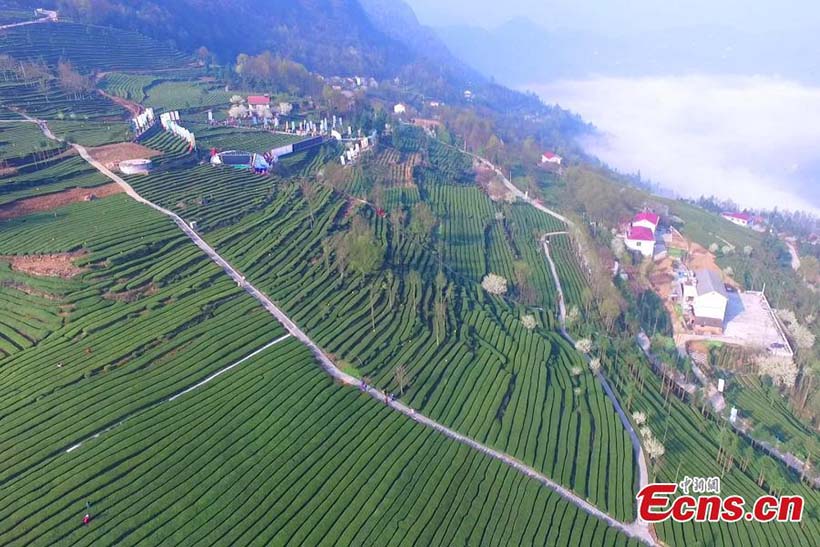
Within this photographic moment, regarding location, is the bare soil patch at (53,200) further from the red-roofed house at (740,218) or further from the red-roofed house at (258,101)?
the red-roofed house at (740,218)

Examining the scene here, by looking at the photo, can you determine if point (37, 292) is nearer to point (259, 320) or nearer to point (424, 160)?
point (259, 320)

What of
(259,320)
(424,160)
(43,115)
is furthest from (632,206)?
(43,115)

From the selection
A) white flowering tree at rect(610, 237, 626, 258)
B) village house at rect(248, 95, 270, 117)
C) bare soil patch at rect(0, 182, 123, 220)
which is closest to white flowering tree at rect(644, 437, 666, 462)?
white flowering tree at rect(610, 237, 626, 258)

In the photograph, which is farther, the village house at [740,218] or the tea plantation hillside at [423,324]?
the village house at [740,218]

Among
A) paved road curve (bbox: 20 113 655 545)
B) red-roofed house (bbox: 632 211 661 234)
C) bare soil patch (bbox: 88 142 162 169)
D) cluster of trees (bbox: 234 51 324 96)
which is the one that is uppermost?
paved road curve (bbox: 20 113 655 545)

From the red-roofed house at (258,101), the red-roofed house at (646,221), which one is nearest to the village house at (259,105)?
the red-roofed house at (258,101)

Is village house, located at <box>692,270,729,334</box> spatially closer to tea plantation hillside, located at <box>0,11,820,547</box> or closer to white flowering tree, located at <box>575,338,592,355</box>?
tea plantation hillside, located at <box>0,11,820,547</box>
